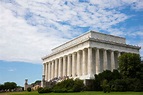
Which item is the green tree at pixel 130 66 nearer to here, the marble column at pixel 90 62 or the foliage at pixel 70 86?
the foliage at pixel 70 86

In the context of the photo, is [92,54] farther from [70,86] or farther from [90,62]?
[70,86]

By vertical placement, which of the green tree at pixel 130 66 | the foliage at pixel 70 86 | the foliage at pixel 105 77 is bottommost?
the foliage at pixel 70 86

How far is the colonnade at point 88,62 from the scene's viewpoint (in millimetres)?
71500

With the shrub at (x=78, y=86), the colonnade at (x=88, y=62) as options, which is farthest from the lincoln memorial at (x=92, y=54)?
the shrub at (x=78, y=86)

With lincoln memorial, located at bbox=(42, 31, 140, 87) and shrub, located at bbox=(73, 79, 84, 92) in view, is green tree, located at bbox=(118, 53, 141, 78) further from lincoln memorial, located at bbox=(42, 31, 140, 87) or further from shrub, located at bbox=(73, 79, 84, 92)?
lincoln memorial, located at bbox=(42, 31, 140, 87)

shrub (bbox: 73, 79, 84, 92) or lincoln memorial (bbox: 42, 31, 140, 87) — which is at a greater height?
lincoln memorial (bbox: 42, 31, 140, 87)

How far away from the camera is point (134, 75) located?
55.4 m

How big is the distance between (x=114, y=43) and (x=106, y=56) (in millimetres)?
5815

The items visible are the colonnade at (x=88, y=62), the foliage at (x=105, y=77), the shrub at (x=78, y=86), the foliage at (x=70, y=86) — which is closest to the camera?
the foliage at (x=70, y=86)

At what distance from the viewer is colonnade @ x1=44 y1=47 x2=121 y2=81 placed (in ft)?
235

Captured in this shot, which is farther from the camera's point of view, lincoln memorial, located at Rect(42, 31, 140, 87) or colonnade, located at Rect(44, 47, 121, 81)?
lincoln memorial, located at Rect(42, 31, 140, 87)

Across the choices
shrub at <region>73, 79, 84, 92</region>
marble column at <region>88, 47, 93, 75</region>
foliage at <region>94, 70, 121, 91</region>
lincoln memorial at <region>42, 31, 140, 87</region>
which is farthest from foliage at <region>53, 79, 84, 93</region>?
marble column at <region>88, 47, 93, 75</region>

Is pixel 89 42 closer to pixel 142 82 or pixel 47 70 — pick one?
pixel 142 82

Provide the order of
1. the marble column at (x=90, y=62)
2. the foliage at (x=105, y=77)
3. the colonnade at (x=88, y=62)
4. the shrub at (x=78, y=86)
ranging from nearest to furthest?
the shrub at (x=78, y=86)
the foliage at (x=105, y=77)
the marble column at (x=90, y=62)
the colonnade at (x=88, y=62)
